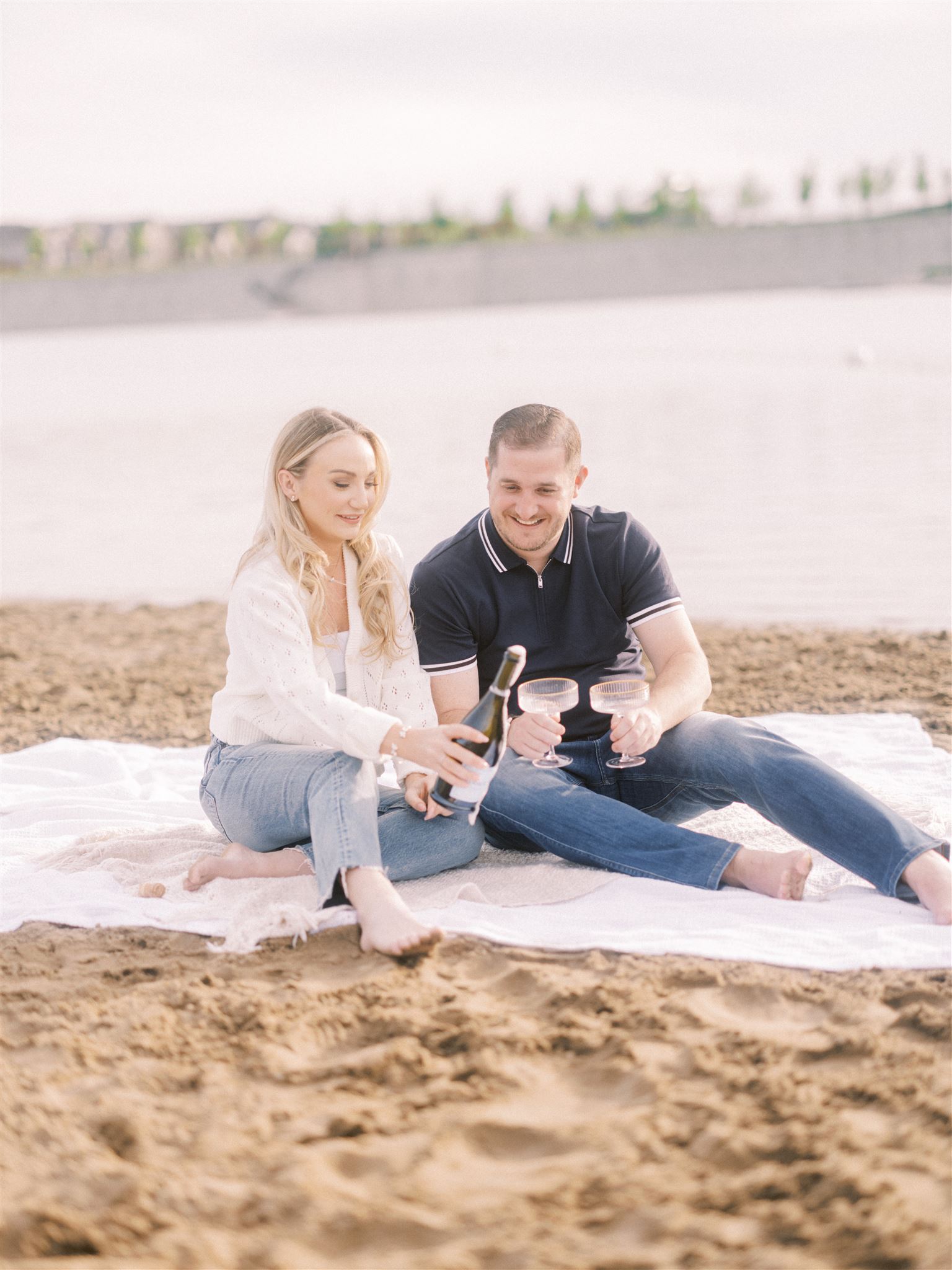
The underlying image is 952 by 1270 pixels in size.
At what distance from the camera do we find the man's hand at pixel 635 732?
3516 mm

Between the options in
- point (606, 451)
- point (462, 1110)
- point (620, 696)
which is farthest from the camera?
point (606, 451)

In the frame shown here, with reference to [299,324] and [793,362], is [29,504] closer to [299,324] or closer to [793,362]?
[793,362]

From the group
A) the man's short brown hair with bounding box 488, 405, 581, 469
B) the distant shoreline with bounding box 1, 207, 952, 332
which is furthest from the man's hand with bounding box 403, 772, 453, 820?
the distant shoreline with bounding box 1, 207, 952, 332

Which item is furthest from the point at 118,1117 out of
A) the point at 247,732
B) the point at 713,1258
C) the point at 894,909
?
the point at 894,909

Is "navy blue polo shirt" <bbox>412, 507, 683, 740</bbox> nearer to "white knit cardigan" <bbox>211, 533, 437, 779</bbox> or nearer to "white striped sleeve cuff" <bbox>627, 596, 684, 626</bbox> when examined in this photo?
"white striped sleeve cuff" <bbox>627, 596, 684, 626</bbox>

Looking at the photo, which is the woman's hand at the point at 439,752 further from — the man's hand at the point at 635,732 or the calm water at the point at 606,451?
the calm water at the point at 606,451

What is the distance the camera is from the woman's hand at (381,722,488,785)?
3428mm

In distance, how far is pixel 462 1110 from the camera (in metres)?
2.58

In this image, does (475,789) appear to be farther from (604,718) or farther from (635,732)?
(604,718)

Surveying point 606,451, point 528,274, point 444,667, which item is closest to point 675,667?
point 444,667

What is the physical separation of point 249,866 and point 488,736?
2.79 feet

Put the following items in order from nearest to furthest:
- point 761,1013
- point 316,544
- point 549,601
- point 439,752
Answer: point 761,1013 → point 439,752 → point 316,544 → point 549,601

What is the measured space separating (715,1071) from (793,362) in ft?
88.7

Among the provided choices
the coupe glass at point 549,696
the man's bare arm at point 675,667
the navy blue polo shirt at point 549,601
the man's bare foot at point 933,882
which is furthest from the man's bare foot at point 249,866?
the man's bare foot at point 933,882
